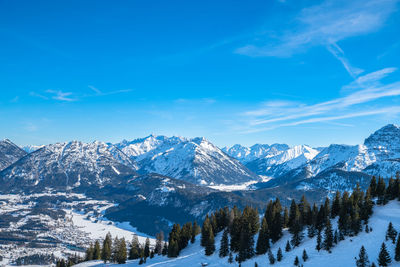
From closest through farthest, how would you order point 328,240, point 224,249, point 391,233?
point 391,233 < point 328,240 < point 224,249

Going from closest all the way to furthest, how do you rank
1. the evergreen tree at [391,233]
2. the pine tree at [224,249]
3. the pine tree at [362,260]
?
the pine tree at [362,260], the evergreen tree at [391,233], the pine tree at [224,249]

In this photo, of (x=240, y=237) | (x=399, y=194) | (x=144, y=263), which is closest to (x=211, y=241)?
(x=240, y=237)

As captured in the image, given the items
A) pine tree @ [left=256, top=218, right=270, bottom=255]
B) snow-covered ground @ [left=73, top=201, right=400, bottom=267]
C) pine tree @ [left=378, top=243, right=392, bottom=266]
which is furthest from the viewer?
pine tree @ [left=256, top=218, right=270, bottom=255]

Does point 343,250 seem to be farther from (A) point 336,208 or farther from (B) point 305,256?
(A) point 336,208

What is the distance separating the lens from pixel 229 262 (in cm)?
10812

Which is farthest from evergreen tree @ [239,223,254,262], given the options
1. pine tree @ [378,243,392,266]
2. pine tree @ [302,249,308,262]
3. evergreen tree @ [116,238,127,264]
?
evergreen tree @ [116,238,127,264]

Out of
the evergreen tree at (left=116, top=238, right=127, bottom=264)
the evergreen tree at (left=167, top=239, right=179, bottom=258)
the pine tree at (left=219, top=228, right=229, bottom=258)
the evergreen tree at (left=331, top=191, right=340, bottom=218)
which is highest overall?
the evergreen tree at (left=331, top=191, right=340, bottom=218)

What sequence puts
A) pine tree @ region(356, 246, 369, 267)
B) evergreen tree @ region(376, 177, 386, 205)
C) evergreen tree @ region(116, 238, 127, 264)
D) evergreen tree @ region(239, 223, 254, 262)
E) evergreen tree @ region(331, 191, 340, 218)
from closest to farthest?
pine tree @ region(356, 246, 369, 267) → evergreen tree @ region(239, 223, 254, 262) → evergreen tree @ region(376, 177, 386, 205) → evergreen tree @ region(331, 191, 340, 218) → evergreen tree @ region(116, 238, 127, 264)

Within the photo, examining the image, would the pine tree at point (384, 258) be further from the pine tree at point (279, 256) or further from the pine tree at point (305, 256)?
the pine tree at point (279, 256)

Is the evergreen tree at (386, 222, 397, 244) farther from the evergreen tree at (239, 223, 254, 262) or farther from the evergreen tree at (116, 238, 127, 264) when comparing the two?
the evergreen tree at (116, 238, 127, 264)

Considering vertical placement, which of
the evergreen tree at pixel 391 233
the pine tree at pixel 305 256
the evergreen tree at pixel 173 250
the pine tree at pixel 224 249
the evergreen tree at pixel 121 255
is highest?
the evergreen tree at pixel 391 233

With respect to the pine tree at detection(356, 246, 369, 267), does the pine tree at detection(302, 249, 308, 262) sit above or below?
below

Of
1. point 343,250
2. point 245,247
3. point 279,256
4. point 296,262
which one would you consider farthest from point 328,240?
point 245,247

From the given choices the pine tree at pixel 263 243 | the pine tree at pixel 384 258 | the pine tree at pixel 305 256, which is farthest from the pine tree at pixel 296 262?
the pine tree at pixel 384 258
